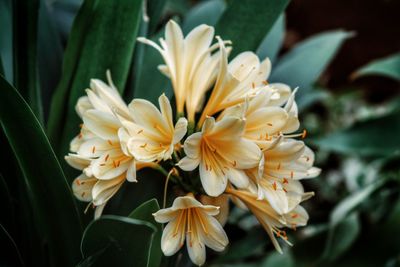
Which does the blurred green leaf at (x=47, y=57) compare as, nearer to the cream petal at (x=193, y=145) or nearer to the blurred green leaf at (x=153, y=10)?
the blurred green leaf at (x=153, y=10)

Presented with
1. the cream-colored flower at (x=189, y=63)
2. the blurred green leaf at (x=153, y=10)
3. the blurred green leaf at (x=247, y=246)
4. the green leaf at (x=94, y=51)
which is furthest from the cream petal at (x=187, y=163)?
the blurred green leaf at (x=247, y=246)

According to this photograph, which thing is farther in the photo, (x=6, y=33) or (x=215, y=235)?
(x=6, y=33)

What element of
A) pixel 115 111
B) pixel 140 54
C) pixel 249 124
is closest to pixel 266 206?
pixel 249 124

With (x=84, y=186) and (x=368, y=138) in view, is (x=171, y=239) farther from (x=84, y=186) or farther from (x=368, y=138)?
(x=368, y=138)

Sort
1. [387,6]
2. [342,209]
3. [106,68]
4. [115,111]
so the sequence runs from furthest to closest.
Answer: [387,6]
[342,209]
[106,68]
[115,111]

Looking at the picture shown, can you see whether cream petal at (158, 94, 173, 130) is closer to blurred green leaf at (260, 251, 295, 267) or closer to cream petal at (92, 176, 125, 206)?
cream petal at (92, 176, 125, 206)

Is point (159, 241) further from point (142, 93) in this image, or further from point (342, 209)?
point (342, 209)

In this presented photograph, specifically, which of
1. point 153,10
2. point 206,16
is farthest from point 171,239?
point 206,16

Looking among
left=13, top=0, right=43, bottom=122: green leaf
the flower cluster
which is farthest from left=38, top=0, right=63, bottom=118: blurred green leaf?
the flower cluster
